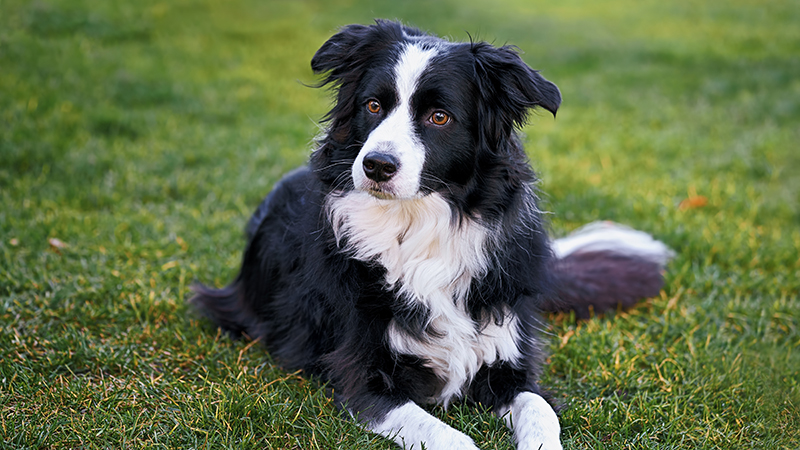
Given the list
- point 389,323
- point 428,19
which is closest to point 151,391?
point 389,323

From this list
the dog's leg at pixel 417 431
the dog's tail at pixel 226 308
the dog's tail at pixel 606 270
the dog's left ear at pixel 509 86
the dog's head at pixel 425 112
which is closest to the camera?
the dog's leg at pixel 417 431

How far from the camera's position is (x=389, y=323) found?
312 centimetres

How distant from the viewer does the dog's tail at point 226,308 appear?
4.07m

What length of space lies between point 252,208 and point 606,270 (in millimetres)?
2979

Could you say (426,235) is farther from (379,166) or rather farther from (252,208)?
(252,208)

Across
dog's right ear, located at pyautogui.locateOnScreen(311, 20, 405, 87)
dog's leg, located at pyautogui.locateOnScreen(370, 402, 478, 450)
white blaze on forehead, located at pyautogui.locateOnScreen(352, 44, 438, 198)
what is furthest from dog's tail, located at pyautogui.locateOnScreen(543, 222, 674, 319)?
dog's right ear, located at pyautogui.locateOnScreen(311, 20, 405, 87)

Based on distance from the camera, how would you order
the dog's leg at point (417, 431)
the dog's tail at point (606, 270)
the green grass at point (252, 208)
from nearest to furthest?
the dog's leg at point (417, 431) → the green grass at point (252, 208) → the dog's tail at point (606, 270)

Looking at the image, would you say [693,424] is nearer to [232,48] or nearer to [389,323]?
[389,323]

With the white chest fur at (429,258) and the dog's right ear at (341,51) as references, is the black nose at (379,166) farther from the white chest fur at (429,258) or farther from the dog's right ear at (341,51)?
the dog's right ear at (341,51)

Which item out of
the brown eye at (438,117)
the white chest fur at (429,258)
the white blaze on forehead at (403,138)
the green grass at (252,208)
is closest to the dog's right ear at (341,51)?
the green grass at (252,208)

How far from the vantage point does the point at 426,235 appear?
3084mm

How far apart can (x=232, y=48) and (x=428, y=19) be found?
4257 mm

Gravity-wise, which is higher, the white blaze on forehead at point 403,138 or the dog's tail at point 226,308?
the white blaze on forehead at point 403,138

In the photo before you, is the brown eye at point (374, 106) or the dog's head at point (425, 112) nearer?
the dog's head at point (425, 112)
